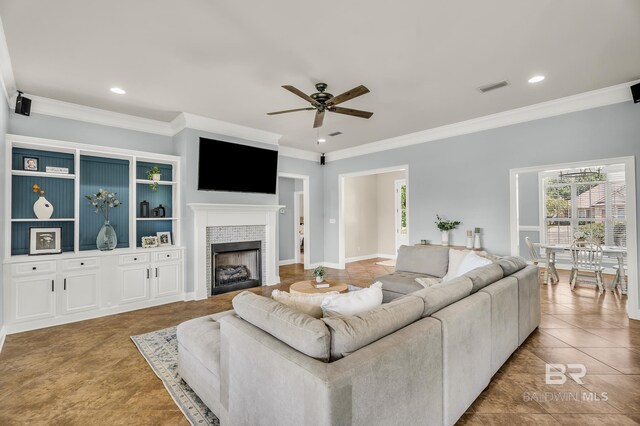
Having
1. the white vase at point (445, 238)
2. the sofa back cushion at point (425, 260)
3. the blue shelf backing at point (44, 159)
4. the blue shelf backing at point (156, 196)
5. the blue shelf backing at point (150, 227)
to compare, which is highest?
the blue shelf backing at point (44, 159)

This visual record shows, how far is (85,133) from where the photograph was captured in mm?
4207

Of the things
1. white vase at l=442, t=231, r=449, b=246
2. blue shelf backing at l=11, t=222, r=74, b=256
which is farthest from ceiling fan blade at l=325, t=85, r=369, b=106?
blue shelf backing at l=11, t=222, r=74, b=256

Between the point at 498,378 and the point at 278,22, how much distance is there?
3391 mm

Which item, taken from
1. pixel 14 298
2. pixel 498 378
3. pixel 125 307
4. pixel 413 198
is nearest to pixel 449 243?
pixel 413 198

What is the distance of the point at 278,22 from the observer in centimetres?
240

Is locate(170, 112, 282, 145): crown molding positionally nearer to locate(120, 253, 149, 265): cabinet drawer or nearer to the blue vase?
the blue vase

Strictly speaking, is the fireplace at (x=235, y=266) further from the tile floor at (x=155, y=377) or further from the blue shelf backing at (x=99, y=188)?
the blue shelf backing at (x=99, y=188)

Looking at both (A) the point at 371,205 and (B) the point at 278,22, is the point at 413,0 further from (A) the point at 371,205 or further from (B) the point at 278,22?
(A) the point at 371,205

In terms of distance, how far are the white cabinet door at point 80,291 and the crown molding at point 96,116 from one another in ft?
7.14

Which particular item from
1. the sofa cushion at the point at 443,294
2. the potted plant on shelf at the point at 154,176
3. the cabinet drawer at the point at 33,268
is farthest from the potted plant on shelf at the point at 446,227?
the cabinet drawer at the point at 33,268

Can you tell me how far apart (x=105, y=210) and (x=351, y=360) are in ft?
14.9

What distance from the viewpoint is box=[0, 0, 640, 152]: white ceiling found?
2271 millimetres

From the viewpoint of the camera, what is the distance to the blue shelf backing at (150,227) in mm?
4629

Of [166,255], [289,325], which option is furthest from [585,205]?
[166,255]
